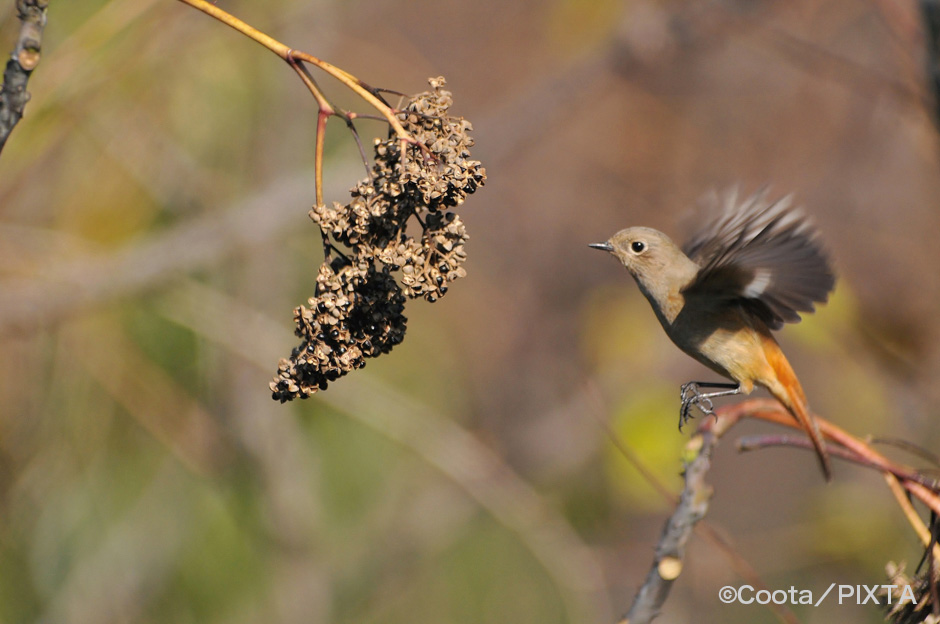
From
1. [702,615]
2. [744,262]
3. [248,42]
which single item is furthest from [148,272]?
[702,615]

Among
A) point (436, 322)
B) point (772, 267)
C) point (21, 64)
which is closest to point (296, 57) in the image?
point (21, 64)

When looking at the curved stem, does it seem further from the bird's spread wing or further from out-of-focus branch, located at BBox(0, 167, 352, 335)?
out-of-focus branch, located at BBox(0, 167, 352, 335)

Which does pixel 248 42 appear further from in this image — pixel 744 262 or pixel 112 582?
pixel 744 262

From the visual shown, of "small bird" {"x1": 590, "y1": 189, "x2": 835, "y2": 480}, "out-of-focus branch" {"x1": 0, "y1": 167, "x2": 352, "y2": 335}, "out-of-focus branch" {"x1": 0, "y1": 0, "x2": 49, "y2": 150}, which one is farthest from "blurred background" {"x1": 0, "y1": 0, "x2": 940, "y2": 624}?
"out-of-focus branch" {"x1": 0, "y1": 0, "x2": 49, "y2": 150}

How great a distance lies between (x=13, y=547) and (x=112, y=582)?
0.48 m

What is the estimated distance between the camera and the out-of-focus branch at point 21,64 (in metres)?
1.21

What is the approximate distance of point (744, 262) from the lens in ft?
8.24

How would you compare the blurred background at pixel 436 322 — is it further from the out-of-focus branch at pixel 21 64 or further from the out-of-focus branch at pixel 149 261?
the out-of-focus branch at pixel 21 64

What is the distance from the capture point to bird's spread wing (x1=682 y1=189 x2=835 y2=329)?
8.01 ft

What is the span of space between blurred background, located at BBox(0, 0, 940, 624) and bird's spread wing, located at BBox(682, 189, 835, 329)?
537 mm

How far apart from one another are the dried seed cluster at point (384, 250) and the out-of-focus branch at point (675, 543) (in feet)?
2.34

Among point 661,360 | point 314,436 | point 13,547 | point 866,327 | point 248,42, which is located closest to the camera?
point 13,547

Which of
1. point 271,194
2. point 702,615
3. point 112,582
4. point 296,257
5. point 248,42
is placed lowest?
point 112,582

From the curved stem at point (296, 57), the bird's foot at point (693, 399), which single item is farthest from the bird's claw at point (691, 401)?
the curved stem at point (296, 57)
